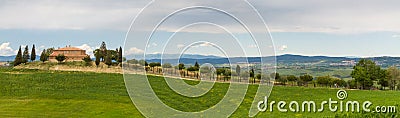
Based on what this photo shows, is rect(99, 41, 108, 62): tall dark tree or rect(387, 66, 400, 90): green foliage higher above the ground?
rect(99, 41, 108, 62): tall dark tree

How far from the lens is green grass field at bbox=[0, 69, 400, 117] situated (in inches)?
840

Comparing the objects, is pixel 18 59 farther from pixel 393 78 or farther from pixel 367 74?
pixel 393 78

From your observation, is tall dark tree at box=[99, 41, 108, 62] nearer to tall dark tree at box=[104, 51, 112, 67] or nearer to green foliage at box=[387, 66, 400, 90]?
tall dark tree at box=[104, 51, 112, 67]

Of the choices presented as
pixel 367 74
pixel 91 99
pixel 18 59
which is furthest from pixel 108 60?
pixel 367 74

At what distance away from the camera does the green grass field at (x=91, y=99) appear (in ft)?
70.0

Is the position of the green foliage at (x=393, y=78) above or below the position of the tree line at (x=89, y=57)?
below

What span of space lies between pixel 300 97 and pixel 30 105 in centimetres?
1786

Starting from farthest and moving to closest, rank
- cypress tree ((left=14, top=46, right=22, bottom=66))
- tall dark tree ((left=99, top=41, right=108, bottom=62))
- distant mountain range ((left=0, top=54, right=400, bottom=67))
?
tall dark tree ((left=99, top=41, right=108, bottom=62))
cypress tree ((left=14, top=46, right=22, bottom=66))
distant mountain range ((left=0, top=54, right=400, bottom=67))

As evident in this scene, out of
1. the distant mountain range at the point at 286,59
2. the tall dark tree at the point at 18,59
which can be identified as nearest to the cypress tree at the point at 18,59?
the tall dark tree at the point at 18,59

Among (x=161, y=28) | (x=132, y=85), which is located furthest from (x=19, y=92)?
(x=161, y=28)

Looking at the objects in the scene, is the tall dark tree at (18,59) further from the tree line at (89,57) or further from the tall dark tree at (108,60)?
the tall dark tree at (108,60)

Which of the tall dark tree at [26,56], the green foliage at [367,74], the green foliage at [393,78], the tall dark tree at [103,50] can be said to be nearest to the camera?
the green foliage at [367,74]

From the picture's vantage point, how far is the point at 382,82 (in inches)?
1918

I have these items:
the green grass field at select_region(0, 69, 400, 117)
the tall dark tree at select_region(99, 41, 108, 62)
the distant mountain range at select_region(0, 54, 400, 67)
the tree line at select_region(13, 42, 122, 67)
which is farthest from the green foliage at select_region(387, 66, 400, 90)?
the tall dark tree at select_region(99, 41, 108, 62)
